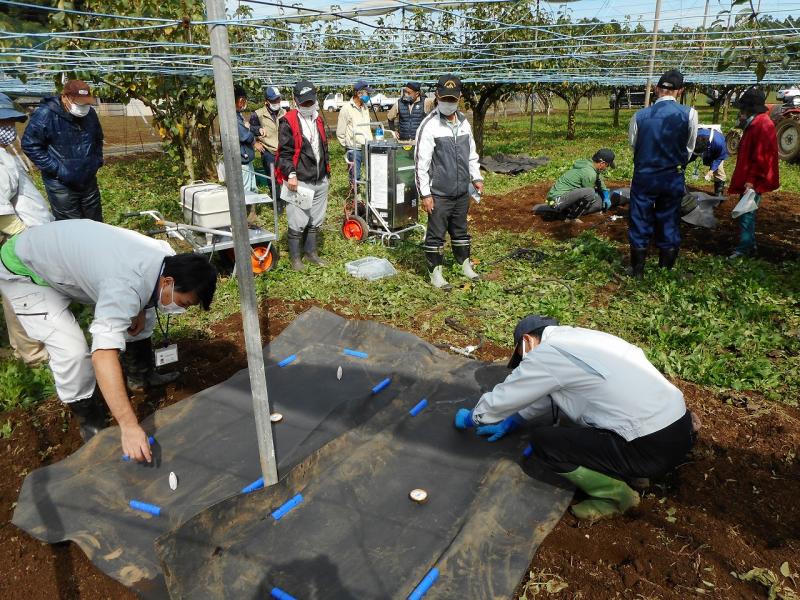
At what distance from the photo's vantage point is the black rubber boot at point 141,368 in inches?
150

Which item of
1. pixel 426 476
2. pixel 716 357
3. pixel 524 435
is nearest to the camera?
pixel 426 476

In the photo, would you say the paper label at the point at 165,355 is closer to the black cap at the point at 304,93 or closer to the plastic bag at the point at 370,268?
the plastic bag at the point at 370,268

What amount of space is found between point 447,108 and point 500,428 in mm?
3156

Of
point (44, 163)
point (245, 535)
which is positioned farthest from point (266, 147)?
point (245, 535)

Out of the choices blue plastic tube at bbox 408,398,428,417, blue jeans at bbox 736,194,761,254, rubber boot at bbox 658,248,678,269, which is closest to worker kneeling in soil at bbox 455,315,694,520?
blue plastic tube at bbox 408,398,428,417

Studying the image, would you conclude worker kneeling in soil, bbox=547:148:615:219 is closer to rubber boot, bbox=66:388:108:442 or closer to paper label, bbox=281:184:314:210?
paper label, bbox=281:184:314:210

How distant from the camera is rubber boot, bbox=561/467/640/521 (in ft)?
8.74

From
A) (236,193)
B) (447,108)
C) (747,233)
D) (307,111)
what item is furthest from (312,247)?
(747,233)

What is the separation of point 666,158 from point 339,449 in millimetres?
3993

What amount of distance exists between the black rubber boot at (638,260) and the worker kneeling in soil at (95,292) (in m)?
4.25

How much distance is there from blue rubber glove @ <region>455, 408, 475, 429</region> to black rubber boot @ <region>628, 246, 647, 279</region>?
316cm

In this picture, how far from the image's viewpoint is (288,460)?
3.08 m

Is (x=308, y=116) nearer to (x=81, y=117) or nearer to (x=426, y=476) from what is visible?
(x=81, y=117)

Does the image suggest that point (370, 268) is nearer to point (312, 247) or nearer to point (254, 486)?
point (312, 247)
